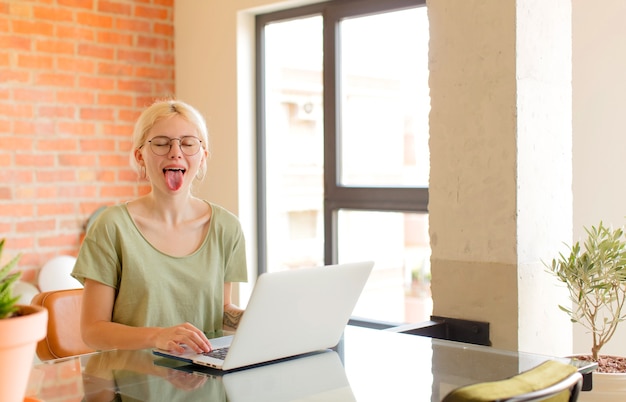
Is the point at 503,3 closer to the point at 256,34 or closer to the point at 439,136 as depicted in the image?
the point at 439,136

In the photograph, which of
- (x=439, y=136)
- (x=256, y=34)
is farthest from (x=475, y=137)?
(x=256, y=34)

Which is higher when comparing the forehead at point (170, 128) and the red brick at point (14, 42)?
the red brick at point (14, 42)

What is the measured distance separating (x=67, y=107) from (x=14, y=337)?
3.14 meters

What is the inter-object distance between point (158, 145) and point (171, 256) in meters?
0.32

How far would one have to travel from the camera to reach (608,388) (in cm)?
203

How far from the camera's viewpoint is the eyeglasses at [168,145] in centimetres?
231

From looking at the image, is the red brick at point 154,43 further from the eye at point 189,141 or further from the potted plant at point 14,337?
the potted plant at point 14,337

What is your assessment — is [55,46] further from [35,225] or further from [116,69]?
[35,225]

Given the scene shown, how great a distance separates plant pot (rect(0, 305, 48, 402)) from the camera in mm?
1054

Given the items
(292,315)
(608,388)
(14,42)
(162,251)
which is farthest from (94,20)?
(608,388)

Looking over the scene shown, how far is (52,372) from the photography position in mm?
1676

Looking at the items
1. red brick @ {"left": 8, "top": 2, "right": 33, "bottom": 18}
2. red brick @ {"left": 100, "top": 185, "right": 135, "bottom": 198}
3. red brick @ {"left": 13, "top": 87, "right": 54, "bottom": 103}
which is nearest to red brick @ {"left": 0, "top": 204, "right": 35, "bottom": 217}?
red brick @ {"left": 100, "top": 185, "right": 135, "bottom": 198}

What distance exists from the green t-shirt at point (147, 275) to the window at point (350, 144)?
1453mm

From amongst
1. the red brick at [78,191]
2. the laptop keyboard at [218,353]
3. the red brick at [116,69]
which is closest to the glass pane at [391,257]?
the red brick at [78,191]
